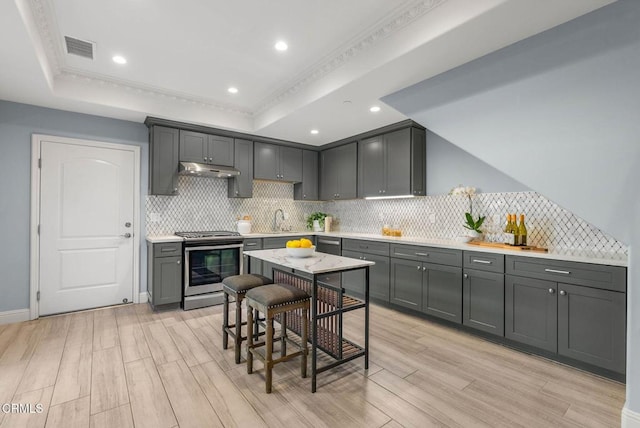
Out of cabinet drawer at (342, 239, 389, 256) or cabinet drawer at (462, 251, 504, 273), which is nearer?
cabinet drawer at (462, 251, 504, 273)

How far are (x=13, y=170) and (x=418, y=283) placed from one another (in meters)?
4.85

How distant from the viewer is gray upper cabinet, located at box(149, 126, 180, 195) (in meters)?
4.10

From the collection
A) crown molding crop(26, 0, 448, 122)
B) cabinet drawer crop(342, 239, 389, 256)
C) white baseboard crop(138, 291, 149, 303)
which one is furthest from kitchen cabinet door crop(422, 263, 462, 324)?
white baseboard crop(138, 291, 149, 303)

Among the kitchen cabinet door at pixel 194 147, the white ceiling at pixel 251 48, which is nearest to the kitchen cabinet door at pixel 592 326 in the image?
the white ceiling at pixel 251 48

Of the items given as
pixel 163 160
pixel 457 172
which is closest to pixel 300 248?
pixel 457 172

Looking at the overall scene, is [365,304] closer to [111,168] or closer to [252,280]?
[252,280]

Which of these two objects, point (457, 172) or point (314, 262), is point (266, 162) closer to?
point (457, 172)

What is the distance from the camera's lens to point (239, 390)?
7.16 ft

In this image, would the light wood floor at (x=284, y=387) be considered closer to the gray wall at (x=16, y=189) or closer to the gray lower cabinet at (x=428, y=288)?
the gray lower cabinet at (x=428, y=288)

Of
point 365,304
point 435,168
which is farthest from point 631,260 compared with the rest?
point 435,168

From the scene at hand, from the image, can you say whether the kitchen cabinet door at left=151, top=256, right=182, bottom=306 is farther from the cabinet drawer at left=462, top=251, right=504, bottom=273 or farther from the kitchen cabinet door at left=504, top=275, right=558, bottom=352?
the kitchen cabinet door at left=504, top=275, right=558, bottom=352

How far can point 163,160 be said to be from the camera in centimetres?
416

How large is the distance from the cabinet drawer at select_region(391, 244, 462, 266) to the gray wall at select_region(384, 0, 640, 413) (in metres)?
1.12

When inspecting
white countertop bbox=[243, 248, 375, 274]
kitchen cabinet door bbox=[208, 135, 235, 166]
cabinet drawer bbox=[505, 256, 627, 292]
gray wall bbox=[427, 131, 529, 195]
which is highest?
kitchen cabinet door bbox=[208, 135, 235, 166]
